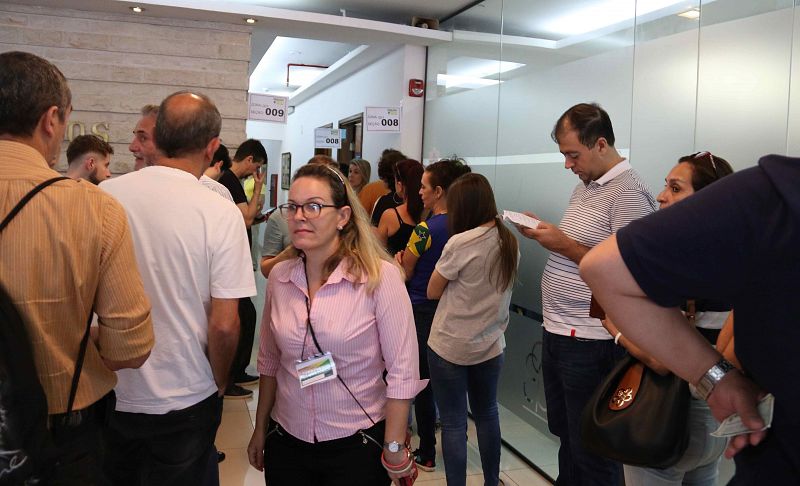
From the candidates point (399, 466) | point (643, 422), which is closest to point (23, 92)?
point (399, 466)

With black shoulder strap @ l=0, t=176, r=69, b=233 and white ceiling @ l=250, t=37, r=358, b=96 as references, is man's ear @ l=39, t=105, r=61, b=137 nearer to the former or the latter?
black shoulder strap @ l=0, t=176, r=69, b=233

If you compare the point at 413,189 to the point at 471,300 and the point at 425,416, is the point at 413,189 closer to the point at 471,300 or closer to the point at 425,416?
the point at 471,300

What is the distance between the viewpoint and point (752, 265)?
94cm

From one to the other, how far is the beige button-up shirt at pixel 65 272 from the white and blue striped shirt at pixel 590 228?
5.30ft

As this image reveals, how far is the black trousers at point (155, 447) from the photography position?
6.10 feet

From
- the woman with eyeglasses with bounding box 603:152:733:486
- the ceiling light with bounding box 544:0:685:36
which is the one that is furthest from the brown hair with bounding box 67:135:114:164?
the woman with eyeglasses with bounding box 603:152:733:486

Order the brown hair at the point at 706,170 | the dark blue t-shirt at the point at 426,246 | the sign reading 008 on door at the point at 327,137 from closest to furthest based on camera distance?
the brown hair at the point at 706,170 < the dark blue t-shirt at the point at 426,246 < the sign reading 008 on door at the point at 327,137

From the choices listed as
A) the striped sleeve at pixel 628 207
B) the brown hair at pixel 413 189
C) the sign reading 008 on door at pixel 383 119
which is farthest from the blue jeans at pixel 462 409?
the sign reading 008 on door at pixel 383 119

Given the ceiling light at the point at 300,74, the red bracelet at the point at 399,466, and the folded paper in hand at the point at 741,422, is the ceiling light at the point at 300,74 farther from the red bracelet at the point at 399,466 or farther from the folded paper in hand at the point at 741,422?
the folded paper in hand at the point at 741,422

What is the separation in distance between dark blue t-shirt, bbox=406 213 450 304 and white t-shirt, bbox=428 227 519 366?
39 cm

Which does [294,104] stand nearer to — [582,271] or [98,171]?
[98,171]

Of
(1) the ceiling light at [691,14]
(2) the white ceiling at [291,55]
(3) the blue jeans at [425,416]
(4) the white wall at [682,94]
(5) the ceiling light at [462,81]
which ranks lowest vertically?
(3) the blue jeans at [425,416]

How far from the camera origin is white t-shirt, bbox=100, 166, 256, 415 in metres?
1.83

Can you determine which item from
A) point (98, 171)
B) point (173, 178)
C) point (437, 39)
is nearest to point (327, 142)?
point (437, 39)
